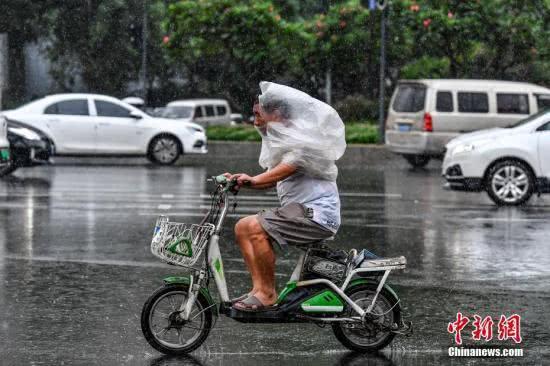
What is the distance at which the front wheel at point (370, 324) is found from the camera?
26.1ft

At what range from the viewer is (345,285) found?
794 centimetres

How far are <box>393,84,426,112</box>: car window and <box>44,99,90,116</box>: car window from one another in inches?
256

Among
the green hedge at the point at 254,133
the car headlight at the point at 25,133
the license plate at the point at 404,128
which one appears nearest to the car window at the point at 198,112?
the green hedge at the point at 254,133

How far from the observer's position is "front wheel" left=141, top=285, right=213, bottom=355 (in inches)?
310

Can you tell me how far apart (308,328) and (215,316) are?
1.06 m

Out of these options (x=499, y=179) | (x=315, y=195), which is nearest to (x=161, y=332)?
(x=315, y=195)

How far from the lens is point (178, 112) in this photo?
42844mm

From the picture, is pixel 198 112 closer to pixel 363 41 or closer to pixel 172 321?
pixel 363 41

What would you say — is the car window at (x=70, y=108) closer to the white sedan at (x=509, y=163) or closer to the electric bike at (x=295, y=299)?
the white sedan at (x=509, y=163)

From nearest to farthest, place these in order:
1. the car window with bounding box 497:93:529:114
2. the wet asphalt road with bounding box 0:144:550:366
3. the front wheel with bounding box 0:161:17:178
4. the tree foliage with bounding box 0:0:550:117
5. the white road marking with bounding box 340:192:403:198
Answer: the wet asphalt road with bounding box 0:144:550:366
the white road marking with bounding box 340:192:403:198
the front wheel with bounding box 0:161:17:178
the car window with bounding box 497:93:529:114
the tree foliage with bounding box 0:0:550:117

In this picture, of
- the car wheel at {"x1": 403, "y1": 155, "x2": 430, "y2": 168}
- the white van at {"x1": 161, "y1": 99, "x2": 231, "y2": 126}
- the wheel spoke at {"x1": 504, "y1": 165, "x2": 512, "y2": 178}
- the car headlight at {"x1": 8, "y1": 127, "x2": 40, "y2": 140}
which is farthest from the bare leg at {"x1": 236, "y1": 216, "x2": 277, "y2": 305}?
the white van at {"x1": 161, "y1": 99, "x2": 231, "y2": 126}

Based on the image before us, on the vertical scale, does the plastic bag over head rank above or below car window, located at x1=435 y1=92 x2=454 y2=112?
above

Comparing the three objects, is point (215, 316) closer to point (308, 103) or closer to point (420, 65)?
point (308, 103)

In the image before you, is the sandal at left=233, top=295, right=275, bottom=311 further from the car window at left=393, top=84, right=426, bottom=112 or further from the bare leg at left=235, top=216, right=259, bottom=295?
the car window at left=393, top=84, right=426, bottom=112
